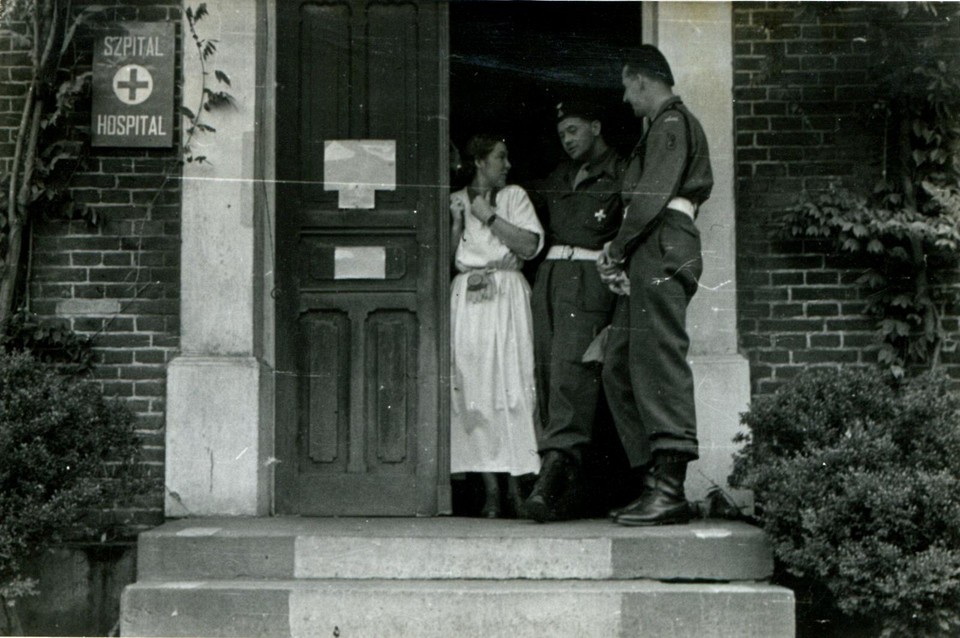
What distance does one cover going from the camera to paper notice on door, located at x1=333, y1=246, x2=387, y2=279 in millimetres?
6871

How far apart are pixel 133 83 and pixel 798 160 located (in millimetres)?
3568

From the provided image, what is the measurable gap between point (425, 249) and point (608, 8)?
184cm

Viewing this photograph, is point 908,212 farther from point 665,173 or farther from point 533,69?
point 533,69

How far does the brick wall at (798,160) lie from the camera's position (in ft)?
21.8

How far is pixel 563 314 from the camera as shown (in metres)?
6.53

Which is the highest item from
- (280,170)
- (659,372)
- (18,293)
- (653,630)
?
(280,170)

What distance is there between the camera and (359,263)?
22.6 feet

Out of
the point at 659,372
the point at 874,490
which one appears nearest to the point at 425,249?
the point at 659,372

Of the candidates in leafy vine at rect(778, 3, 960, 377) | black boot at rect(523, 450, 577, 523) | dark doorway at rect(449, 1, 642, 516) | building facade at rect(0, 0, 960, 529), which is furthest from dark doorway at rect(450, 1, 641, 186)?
black boot at rect(523, 450, 577, 523)

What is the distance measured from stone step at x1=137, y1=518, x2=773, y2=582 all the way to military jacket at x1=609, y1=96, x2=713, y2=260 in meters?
1.42

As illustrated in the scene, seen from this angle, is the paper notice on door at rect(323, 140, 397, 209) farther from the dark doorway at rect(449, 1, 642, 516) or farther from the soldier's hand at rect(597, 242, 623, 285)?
the soldier's hand at rect(597, 242, 623, 285)

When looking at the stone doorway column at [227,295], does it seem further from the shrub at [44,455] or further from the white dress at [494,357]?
the white dress at [494,357]

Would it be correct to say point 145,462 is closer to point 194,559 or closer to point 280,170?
point 194,559

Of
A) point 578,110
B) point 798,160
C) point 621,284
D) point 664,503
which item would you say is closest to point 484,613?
point 664,503
